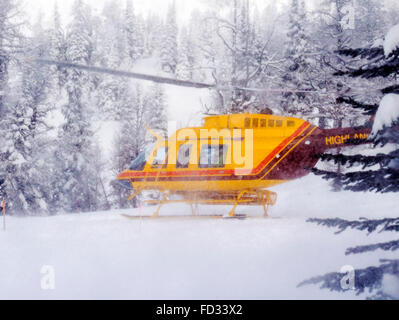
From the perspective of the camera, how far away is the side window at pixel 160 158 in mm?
10531

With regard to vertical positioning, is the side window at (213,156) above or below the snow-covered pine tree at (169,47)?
below

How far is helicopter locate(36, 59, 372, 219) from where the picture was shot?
9.77 metres

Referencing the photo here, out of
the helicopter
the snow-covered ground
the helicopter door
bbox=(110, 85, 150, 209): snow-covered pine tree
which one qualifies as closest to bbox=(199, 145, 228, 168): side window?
the helicopter

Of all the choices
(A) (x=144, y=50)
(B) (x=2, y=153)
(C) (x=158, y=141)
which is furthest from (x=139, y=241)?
(A) (x=144, y=50)

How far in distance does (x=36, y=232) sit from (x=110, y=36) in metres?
55.1

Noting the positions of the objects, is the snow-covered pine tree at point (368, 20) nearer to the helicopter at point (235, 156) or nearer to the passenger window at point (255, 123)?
the helicopter at point (235, 156)

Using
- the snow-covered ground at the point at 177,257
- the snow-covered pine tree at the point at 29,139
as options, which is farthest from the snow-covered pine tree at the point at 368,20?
the snow-covered pine tree at the point at 29,139

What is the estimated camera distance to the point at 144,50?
73.8 metres

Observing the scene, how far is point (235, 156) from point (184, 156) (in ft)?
4.69

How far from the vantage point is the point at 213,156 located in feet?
33.1

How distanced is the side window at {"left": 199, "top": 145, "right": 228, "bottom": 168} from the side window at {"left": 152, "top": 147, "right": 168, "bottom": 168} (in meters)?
1.09

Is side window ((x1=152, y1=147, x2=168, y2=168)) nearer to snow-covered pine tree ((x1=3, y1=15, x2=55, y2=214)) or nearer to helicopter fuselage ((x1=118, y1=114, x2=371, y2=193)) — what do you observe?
helicopter fuselage ((x1=118, y1=114, x2=371, y2=193))

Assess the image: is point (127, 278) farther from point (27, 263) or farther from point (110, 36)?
point (110, 36)

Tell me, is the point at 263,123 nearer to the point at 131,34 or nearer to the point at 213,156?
the point at 213,156
